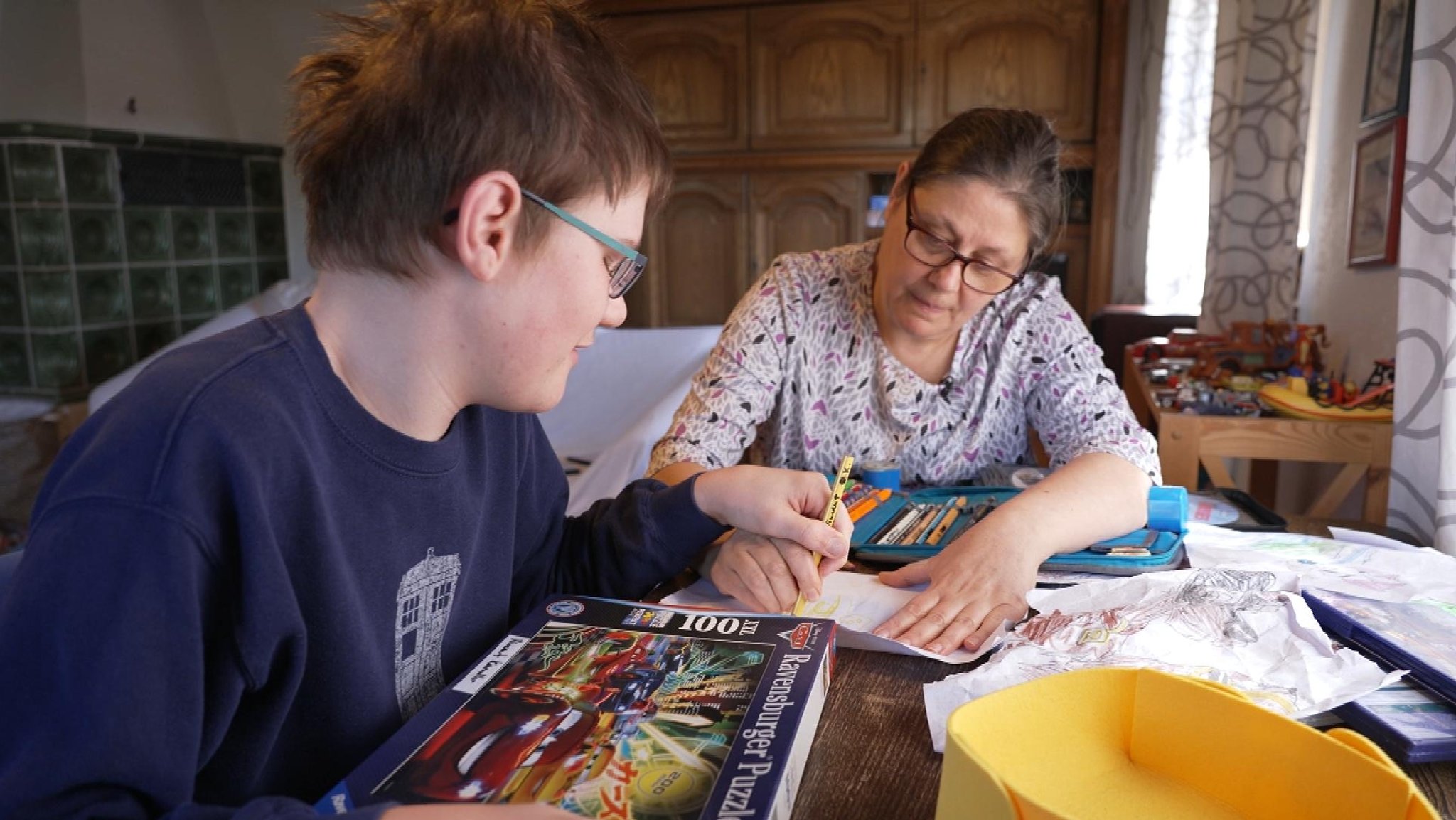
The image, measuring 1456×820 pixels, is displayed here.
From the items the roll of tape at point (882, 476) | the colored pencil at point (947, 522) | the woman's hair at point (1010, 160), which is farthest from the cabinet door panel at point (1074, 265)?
the colored pencil at point (947, 522)

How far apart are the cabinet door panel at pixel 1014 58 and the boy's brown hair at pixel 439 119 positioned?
3.73m

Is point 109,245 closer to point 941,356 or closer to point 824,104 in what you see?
Result: point 824,104

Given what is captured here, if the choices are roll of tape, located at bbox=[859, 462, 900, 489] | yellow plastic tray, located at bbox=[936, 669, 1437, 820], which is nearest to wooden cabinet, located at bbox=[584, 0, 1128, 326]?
roll of tape, located at bbox=[859, 462, 900, 489]

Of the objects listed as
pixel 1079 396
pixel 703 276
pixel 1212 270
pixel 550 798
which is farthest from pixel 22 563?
pixel 703 276

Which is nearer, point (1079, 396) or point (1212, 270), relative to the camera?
point (1079, 396)

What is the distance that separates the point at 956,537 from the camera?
1011 millimetres

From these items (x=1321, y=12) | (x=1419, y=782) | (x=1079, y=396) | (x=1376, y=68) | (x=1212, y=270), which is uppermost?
(x=1321, y=12)

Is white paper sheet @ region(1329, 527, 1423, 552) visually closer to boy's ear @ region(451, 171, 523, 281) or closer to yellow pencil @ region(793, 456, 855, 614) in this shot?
yellow pencil @ region(793, 456, 855, 614)

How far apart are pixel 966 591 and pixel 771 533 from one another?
0.18 m

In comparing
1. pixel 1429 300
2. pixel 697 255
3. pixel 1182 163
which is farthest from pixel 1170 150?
pixel 1429 300

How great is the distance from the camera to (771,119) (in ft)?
14.4

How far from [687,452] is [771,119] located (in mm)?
3436

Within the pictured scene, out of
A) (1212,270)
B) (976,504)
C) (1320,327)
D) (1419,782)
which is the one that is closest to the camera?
(1419,782)

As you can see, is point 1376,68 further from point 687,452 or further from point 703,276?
point 703,276
